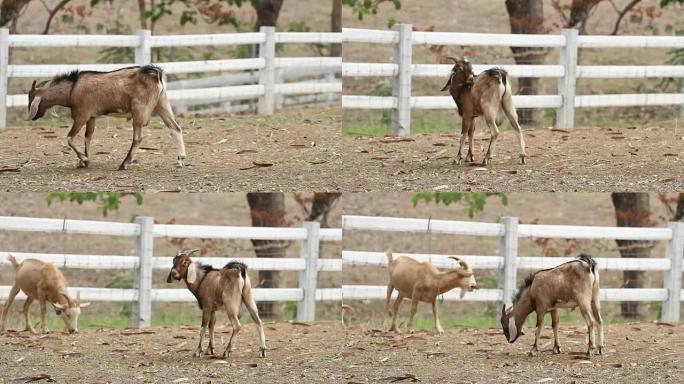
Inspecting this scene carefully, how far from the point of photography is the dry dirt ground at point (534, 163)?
1112 cm

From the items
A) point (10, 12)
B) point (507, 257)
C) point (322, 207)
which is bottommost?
point (507, 257)

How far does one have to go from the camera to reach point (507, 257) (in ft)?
41.8

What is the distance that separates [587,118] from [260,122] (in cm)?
524

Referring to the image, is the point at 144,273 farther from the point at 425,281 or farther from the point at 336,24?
the point at 336,24

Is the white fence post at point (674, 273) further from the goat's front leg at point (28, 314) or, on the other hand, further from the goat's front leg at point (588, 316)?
the goat's front leg at point (28, 314)

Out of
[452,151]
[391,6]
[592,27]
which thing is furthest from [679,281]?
[391,6]

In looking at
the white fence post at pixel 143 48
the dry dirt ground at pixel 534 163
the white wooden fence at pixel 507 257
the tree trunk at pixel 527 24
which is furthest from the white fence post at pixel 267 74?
the white wooden fence at pixel 507 257

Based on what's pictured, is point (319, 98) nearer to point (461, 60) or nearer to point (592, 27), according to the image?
point (592, 27)

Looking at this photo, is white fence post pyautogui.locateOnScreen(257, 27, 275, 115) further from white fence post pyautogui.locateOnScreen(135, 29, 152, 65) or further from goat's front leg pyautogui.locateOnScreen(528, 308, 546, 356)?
goat's front leg pyautogui.locateOnScreen(528, 308, 546, 356)

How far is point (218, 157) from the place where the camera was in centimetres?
1228

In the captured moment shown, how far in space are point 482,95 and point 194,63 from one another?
5.51m

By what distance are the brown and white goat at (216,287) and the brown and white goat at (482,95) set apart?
2.61 m

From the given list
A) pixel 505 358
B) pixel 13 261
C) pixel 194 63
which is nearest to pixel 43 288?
pixel 13 261

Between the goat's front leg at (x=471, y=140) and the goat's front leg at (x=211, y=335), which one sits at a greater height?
the goat's front leg at (x=471, y=140)
